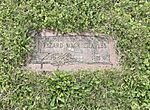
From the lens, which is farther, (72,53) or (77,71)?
(72,53)

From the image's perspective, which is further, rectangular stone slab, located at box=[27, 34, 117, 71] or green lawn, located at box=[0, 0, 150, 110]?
rectangular stone slab, located at box=[27, 34, 117, 71]

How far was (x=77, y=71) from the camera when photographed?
308 centimetres

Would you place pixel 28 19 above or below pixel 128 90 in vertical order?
above

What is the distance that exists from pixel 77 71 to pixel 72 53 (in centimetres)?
26

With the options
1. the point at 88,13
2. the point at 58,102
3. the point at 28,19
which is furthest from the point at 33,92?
the point at 88,13

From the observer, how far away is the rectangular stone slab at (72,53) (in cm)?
317

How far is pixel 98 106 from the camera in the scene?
2.89 m

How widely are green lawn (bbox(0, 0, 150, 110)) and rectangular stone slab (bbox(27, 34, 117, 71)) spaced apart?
88mm

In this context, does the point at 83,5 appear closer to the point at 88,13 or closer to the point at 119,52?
the point at 88,13

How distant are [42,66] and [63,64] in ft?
0.72

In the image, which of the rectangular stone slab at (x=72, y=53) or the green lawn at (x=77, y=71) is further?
the rectangular stone slab at (x=72, y=53)

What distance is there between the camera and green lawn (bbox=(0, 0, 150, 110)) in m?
2.91

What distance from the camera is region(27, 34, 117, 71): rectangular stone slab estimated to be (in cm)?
317

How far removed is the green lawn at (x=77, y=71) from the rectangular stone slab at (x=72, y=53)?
88mm
